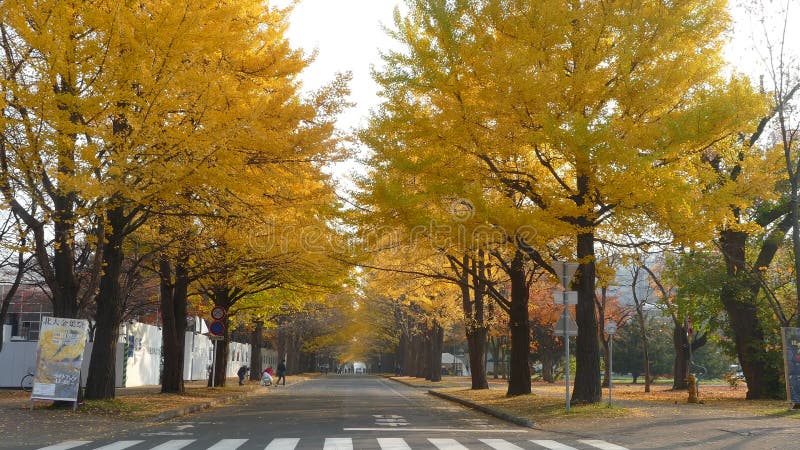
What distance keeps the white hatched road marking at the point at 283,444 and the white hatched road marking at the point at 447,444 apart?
2029 mm

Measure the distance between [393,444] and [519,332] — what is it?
1192 centimetres

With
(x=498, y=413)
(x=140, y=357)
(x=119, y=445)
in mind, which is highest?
(x=140, y=357)

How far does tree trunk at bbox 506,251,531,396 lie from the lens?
21.5m

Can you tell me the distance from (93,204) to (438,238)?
23.9ft

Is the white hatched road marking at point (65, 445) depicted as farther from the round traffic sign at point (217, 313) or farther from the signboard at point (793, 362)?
the round traffic sign at point (217, 313)

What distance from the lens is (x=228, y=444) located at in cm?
1025

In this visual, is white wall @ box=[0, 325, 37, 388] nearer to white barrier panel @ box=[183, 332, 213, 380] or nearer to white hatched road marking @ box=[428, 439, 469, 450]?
white barrier panel @ box=[183, 332, 213, 380]

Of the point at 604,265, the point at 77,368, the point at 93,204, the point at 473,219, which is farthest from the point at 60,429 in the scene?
the point at 604,265

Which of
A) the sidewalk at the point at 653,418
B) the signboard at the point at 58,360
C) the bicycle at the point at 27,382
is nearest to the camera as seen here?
the sidewalk at the point at 653,418

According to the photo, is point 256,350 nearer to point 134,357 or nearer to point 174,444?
point 134,357

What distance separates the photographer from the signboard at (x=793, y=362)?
50.4ft

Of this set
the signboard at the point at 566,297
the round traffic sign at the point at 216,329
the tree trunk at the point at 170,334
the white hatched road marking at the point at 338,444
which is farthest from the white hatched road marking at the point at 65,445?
the round traffic sign at the point at 216,329

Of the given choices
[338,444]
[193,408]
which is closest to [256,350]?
[193,408]

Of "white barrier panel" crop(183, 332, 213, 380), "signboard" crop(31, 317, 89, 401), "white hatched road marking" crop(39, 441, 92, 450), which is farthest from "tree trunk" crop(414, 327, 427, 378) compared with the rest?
"white hatched road marking" crop(39, 441, 92, 450)
